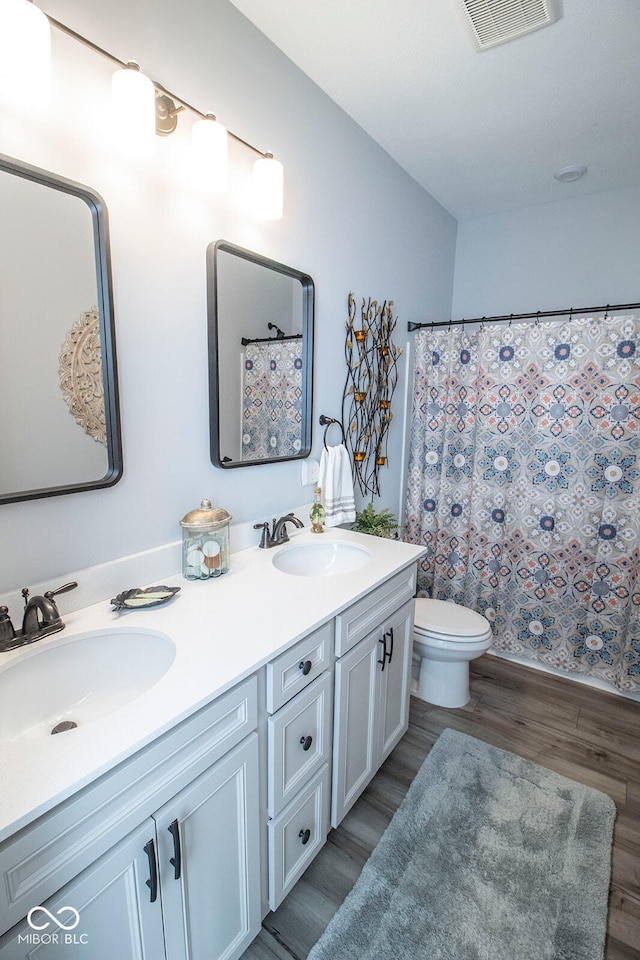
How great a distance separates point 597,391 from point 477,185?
1295 millimetres

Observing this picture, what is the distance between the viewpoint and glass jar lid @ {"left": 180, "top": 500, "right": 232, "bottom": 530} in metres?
1.28

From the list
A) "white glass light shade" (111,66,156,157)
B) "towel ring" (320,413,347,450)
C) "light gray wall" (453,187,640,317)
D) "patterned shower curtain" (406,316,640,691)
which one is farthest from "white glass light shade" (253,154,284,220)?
"light gray wall" (453,187,640,317)

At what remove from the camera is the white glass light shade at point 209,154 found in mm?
1192

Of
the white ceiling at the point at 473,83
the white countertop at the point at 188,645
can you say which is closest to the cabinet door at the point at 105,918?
the white countertop at the point at 188,645

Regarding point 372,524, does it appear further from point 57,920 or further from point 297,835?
point 57,920

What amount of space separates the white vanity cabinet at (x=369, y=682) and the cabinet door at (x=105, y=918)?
631mm

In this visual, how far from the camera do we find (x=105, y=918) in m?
0.71

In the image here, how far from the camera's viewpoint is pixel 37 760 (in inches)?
26.0

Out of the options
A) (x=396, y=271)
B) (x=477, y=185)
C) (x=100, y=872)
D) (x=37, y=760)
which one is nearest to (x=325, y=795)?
(x=100, y=872)

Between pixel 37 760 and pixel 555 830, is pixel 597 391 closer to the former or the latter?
pixel 555 830

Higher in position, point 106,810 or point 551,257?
point 551,257

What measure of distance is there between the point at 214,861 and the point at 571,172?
3.04m

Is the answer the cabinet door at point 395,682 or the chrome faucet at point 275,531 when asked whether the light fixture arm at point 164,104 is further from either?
the cabinet door at point 395,682

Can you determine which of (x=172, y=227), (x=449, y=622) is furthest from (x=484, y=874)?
(x=172, y=227)
